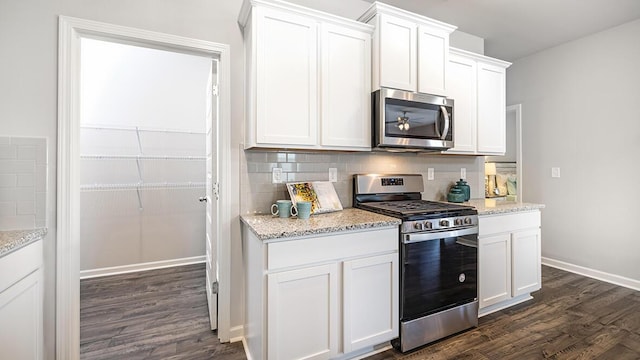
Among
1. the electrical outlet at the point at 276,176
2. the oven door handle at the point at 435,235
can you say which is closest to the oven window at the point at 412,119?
the oven door handle at the point at 435,235

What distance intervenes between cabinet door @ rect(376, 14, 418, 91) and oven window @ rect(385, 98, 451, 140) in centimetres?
15

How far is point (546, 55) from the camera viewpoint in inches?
146

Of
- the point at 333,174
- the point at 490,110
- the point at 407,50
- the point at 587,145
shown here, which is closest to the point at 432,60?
the point at 407,50

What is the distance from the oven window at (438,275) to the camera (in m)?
1.90

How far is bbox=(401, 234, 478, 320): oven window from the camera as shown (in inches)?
74.7

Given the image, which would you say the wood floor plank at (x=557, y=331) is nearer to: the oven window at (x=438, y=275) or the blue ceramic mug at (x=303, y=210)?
the oven window at (x=438, y=275)

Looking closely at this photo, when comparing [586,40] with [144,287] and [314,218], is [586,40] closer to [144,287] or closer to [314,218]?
[314,218]

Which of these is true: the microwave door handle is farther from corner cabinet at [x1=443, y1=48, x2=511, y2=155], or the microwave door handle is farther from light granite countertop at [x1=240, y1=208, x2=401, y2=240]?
light granite countertop at [x1=240, y1=208, x2=401, y2=240]

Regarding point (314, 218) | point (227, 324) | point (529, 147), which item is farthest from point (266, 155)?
point (529, 147)

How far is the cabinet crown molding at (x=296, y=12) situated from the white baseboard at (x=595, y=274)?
148 inches

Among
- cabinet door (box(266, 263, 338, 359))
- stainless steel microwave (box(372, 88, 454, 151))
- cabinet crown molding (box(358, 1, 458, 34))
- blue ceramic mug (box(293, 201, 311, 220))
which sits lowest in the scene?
cabinet door (box(266, 263, 338, 359))

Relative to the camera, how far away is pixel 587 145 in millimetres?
3328

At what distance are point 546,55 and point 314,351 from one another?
4.52 m

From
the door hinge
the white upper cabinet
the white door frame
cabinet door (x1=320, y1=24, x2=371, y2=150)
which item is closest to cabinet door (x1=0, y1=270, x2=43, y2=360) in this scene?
the white door frame
